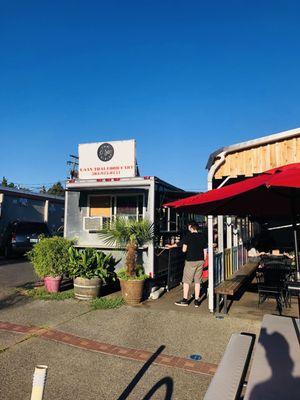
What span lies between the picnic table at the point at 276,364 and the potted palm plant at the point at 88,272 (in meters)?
5.22

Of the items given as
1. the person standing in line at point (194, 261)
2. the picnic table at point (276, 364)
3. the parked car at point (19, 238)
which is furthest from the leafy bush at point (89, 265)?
the parked car at point (19, 238)

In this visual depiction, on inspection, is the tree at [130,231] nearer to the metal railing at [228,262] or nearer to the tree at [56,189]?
the metal railing at [228,262]

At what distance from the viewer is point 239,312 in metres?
7.15

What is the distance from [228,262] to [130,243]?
2.94 meters

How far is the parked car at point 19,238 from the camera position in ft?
54.2

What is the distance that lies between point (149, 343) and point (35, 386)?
3433 millimetres

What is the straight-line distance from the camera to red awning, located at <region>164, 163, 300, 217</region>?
3.25 m

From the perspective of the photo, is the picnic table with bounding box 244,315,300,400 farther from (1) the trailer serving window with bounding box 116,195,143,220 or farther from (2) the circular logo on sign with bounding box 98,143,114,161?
(2) the circular logo on sign with bounding box 98,143,114,161

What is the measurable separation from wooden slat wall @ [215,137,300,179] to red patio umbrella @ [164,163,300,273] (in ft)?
6.52

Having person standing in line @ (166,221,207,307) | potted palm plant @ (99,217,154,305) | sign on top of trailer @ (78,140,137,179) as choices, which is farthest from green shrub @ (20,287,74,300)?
sign on top of trailer @ (78,140,137,179)

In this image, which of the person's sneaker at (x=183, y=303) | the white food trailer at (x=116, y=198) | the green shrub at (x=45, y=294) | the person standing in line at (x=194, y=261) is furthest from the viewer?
the white food trailer at (x=116, y=198)

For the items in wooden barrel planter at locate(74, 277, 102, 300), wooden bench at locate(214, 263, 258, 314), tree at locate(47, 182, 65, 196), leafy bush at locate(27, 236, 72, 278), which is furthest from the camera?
tree at locate(47, 182, 65, 196)

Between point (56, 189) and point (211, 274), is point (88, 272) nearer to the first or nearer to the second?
point (211, 274)

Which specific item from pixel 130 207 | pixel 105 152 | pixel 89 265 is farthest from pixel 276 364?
pixel 105 152
